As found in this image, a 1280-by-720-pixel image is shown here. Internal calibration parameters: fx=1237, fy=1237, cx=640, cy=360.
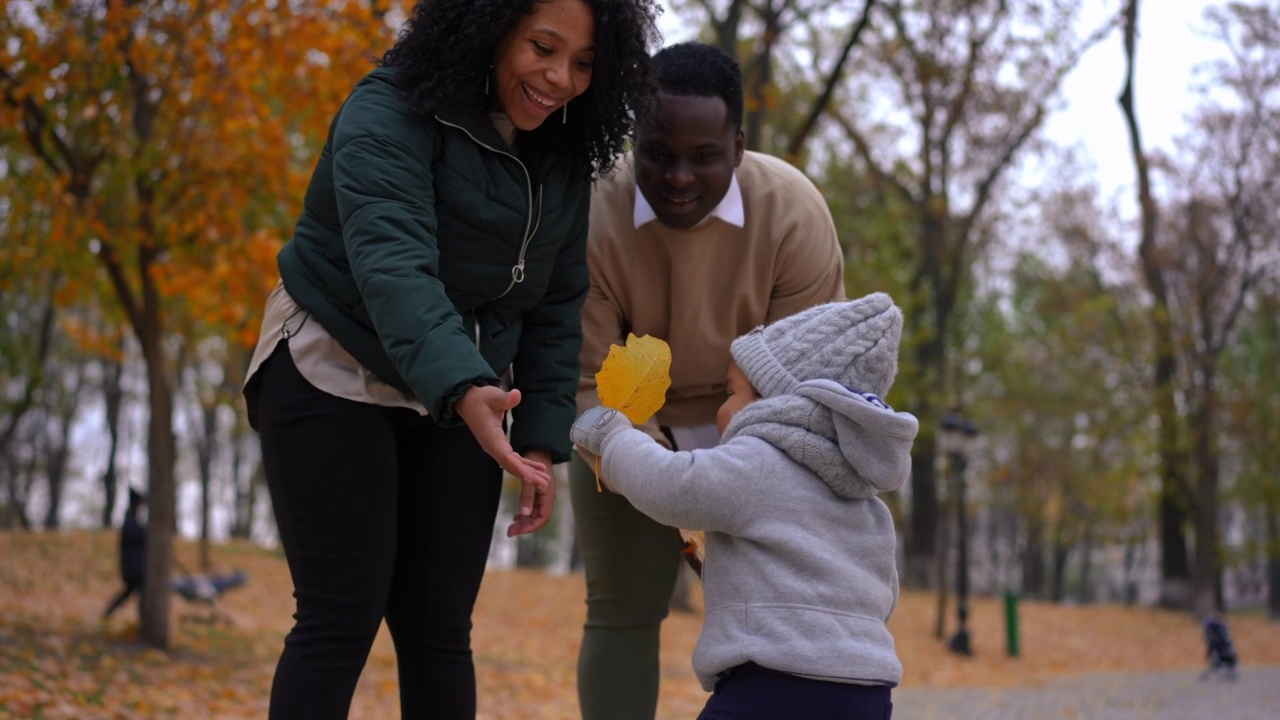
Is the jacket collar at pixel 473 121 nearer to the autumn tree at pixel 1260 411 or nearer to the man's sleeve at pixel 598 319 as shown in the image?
the man's sleeve at pixel 598 319

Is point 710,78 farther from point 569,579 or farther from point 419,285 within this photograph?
point 569,579

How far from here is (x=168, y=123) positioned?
8.71 metres

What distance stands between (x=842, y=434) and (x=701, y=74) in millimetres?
1047

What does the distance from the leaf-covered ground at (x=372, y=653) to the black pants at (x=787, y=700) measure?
158 inches

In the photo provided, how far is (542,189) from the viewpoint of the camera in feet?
8.70

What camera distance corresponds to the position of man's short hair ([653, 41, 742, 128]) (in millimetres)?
3055

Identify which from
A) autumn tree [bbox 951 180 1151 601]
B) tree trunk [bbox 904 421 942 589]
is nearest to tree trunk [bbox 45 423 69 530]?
tree trunk [bbox 904 421 942 589]

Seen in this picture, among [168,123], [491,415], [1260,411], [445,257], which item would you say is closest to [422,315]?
[491,415]

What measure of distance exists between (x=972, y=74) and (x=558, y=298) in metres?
15.3

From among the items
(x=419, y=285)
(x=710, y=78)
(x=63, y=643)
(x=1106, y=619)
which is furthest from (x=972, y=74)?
(x=419, y=285)

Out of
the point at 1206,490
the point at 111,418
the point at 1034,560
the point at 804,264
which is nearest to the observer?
the point at 804,264

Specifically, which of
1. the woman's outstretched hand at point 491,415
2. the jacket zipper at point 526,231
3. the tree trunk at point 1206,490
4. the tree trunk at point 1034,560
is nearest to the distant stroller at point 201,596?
the jacket zipper at point 526,231

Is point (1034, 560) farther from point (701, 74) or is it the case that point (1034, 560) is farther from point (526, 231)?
point (526, 231)

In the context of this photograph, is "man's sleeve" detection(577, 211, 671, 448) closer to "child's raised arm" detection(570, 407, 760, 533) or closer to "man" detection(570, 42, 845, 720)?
"man" detection(570, 42, 845, 720)
